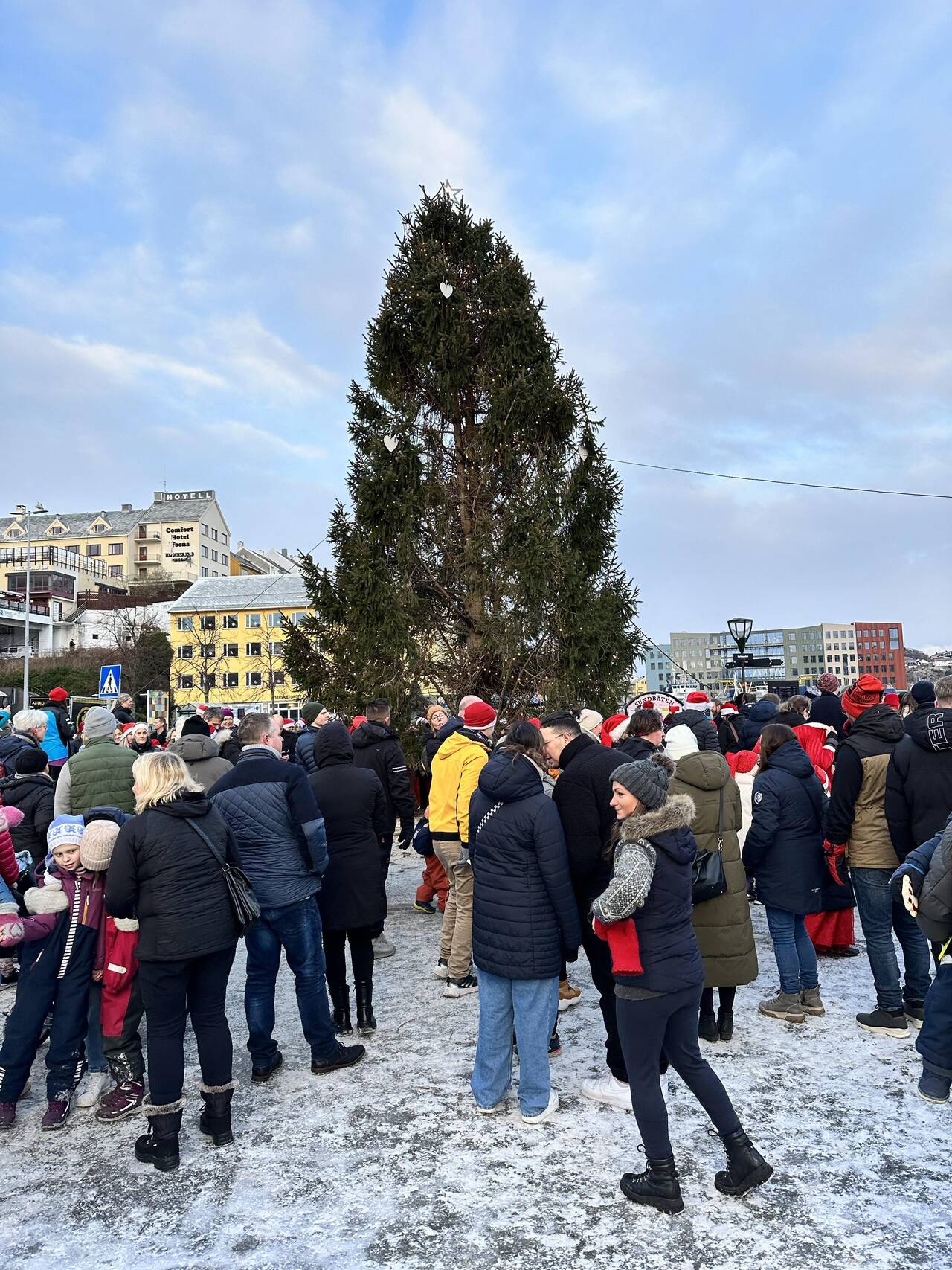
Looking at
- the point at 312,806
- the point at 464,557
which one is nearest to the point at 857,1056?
the point at 312,806

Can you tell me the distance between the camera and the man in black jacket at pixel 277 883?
190 inches

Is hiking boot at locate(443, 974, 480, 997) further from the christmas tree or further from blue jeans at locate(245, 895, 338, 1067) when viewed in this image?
the christmas tree

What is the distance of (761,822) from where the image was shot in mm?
5551

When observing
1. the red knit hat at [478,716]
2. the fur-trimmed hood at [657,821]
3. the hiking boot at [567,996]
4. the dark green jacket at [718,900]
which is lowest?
the hiking boot at [567,996]

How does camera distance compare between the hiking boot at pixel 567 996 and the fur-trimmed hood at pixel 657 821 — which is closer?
the fur-trimmed hood at pixel 657 821

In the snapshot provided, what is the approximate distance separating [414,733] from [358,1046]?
9.79 m

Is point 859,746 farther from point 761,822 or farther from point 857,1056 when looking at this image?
point 857,1056

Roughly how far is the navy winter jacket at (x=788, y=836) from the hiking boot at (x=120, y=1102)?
3927mm

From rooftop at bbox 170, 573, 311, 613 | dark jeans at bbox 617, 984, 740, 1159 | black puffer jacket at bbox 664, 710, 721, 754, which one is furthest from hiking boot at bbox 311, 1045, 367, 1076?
rooftop at bbox 170, 573, 311, 613

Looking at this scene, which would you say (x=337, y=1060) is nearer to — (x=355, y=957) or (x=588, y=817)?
(x=355, y=957)

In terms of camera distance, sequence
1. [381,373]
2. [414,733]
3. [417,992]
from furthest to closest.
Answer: [381,373], [414,733], [417,992]

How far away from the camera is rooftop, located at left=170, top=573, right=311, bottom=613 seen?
63.1 m

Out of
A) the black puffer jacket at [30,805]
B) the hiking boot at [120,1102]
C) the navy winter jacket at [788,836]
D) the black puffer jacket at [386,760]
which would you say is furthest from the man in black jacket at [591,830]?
the black puffer jacket at [30,805]

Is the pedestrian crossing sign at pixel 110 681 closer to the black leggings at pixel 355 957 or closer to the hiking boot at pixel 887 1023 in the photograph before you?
the black leggings at pixel 355 957
